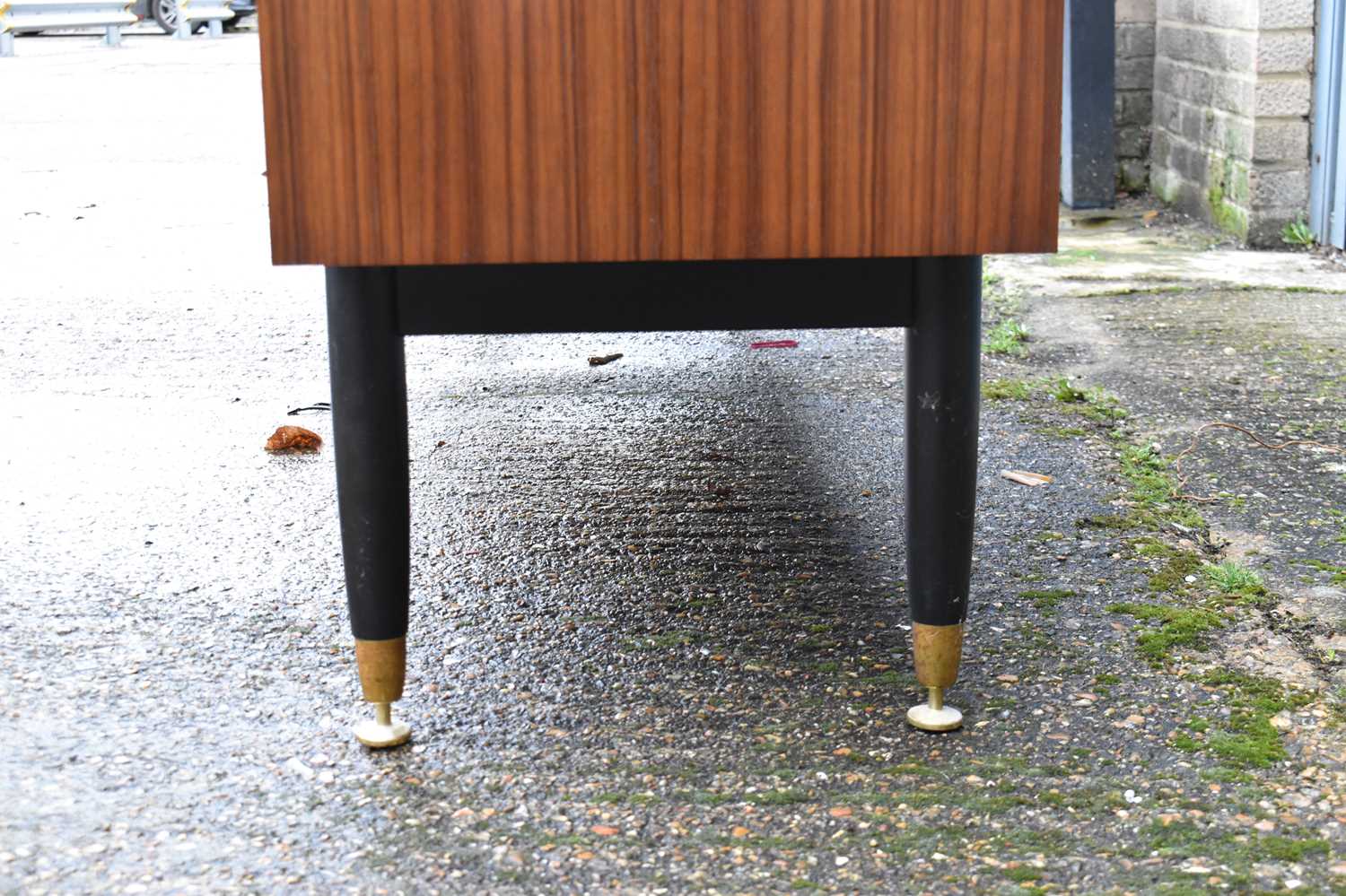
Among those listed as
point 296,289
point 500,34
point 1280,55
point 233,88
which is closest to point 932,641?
point 500,34

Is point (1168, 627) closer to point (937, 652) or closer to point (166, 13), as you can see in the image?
point (937, 652)

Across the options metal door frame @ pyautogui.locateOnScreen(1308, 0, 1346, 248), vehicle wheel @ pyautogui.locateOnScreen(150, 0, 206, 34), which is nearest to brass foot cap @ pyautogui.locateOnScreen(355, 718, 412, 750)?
metal door frame @ pyautogui.locateOnScreen(1308, 0, 1346, 248)

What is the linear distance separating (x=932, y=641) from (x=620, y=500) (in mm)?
1040

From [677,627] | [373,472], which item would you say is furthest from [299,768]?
[677,627]

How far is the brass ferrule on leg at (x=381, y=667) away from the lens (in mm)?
1729

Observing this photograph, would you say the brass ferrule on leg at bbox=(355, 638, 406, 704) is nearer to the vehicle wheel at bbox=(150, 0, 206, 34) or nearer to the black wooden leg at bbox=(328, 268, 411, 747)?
the black wooden leg at bbox=(328, 268, 411, 747)

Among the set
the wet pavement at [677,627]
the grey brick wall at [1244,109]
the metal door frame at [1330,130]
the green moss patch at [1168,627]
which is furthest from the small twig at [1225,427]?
the grey brick wall at [1244,109]

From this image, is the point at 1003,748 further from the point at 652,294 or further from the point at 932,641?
the point at 652,294

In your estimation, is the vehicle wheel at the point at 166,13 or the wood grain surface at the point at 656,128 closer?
the wood grain surface at the point at 656,128

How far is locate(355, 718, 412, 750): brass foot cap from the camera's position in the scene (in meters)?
1.75

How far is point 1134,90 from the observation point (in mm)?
6391

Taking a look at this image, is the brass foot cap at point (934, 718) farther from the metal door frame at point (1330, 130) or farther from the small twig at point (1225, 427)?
the metal door frame at point (1330, 130)

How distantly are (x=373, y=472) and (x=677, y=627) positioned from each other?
23.8 inches

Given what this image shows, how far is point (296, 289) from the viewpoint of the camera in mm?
4688
